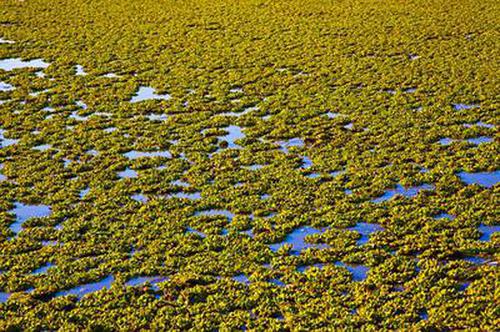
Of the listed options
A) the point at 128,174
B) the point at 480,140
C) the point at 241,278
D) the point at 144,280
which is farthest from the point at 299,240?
the point at 480,140

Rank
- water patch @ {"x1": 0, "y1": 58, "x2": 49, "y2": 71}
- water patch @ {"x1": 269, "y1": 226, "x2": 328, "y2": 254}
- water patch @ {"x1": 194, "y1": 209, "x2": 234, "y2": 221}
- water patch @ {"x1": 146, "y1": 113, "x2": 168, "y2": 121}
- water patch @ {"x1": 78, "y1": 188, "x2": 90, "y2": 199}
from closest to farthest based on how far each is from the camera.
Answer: water patch @ {"x1": 269, "y1": 226, "x2": 328, "y2": 254} < water patch @ {"x1": 194, "y1": 209, "x2": 234, "y2": 221} < water patch @ {"x1": 78, "y1": 188, "x2": 90, "y2": 199} < water patch @ {"x1": 146, "y1": 113, "x2": 168, "y2": 121} < water patch @ {"x1": 0, "y1": 58, "x2": 49, "y2": 71}

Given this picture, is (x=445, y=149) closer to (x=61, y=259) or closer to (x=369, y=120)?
(x=369, y=120)

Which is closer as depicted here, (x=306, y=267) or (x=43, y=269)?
(x=306, y=267)

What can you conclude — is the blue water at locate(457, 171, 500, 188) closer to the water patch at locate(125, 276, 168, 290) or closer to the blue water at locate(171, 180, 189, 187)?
the blue water at locate(171, 180, 189, 187)

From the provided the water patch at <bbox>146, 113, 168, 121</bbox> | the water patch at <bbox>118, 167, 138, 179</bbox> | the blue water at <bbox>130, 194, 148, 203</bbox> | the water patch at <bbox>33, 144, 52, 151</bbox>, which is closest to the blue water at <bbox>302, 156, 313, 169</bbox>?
the blue water at <bbox>130, 194, 148, 203</bbox>

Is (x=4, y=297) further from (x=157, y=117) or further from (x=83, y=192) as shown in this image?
(x=157, y=117)

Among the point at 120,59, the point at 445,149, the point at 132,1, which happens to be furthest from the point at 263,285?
the point at 132,1
